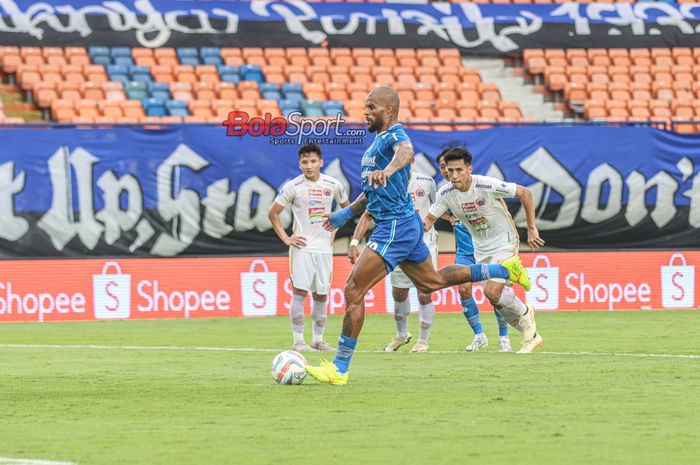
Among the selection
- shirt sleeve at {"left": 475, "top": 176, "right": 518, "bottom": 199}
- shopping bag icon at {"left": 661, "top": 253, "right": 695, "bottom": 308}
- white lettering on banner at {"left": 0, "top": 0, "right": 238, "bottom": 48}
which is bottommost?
shopping bag icon at {"left": 661, "top": 253, "right": 695, "bottom": 308}

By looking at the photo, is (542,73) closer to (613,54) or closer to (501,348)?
(613,54)

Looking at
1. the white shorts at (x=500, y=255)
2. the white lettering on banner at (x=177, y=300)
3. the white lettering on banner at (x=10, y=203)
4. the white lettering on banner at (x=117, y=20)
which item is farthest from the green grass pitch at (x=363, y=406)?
the white lettering on banner at (x=117, y=20)

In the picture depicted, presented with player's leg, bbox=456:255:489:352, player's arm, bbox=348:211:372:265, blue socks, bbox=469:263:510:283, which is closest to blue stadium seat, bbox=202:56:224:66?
player's leg, bbox=456:255:489:352

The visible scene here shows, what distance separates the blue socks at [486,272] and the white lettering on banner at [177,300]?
33.5 feet

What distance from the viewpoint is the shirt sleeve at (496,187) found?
1484 centimetres

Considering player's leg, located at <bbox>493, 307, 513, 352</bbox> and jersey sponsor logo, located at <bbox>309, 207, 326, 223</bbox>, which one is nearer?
player's leg, located at <bbox>493, 307, 513, 352</bbox>

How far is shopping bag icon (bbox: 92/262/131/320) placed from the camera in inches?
855

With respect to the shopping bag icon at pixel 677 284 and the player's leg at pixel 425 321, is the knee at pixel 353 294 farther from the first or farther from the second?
the shopping bag icon at pixel 677 284

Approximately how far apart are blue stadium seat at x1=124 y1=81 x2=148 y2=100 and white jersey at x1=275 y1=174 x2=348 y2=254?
12.7 m

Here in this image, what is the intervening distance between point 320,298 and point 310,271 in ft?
1.16

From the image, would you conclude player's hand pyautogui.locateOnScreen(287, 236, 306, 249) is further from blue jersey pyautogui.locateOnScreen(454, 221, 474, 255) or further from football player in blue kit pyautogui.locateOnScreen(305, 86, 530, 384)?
football player in blue kit pyautogui.locateOnScreen(305, 86, 530, 384)

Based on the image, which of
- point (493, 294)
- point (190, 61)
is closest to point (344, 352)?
point (493, 294)

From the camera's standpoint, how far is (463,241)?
53.4ft

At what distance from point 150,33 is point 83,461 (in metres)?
24.7
